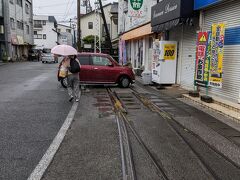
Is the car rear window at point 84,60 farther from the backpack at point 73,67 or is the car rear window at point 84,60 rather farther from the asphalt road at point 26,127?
the backpack at point 73,67

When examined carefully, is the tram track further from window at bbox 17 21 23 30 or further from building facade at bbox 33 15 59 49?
building facade at bbox 33 15 59 49

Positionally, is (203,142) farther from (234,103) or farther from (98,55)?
(98,55)

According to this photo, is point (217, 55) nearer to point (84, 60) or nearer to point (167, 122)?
point (167, 122)

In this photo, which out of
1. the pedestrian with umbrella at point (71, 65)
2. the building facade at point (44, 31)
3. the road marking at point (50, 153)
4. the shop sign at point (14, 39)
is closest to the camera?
the road marking at point (50, 153)

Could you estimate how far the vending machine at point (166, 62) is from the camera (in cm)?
1472

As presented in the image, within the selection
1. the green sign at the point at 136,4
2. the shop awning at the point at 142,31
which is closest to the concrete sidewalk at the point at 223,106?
the shop awning at the point at 142,31

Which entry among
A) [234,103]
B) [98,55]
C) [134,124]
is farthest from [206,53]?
[98,55]

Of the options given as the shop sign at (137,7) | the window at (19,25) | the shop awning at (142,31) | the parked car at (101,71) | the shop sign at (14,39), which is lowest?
the parked car at (101,71)

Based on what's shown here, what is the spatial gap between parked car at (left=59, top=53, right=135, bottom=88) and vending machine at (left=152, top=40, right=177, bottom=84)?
1.48 meters

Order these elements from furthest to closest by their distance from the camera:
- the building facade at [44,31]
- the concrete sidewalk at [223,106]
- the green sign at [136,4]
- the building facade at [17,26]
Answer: the building facade at [44,31], the building facade at [17,26], the green sign at [136,4], the concrete sidewalk at [223,106]

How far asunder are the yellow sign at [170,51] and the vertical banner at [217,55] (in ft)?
16.4

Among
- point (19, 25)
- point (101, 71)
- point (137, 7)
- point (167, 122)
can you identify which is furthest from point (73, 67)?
point (19, 25)

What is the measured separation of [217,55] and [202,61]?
104 centimetres

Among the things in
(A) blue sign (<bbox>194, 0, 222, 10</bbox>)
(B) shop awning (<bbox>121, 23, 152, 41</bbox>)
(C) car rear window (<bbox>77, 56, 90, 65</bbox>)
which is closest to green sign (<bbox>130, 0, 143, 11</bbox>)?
(B) shop awning (<bbox>121, 23, 152, 41</bbox>)
